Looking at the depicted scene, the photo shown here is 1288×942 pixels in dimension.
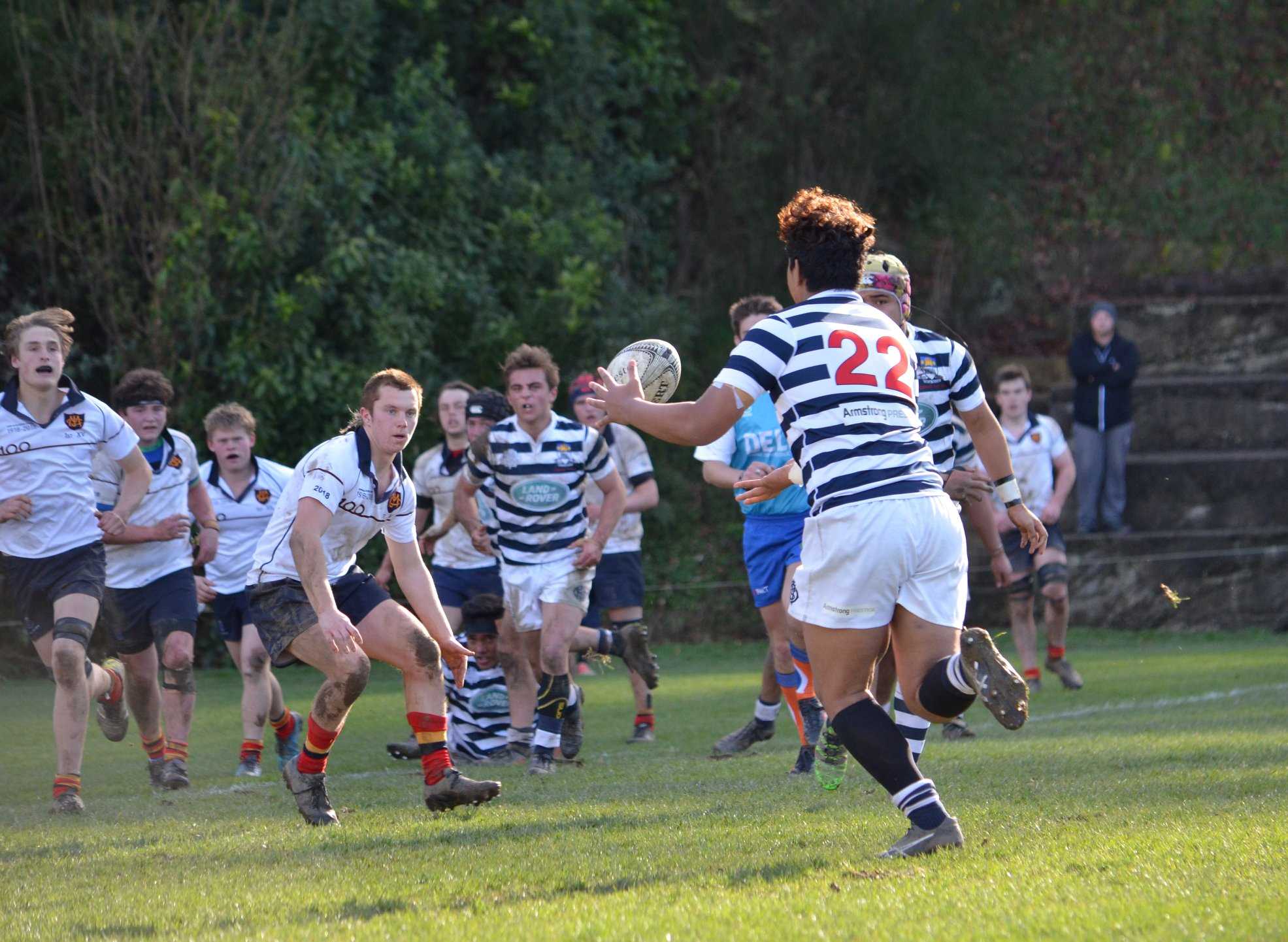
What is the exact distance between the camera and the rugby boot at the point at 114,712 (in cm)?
851

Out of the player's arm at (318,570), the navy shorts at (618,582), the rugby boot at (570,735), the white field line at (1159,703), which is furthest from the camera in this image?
the navy shorts at (618,582)

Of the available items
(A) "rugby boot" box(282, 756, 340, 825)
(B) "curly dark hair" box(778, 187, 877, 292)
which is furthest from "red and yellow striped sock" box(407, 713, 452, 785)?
(B) "curly dark hair" box(778, 187, 877, 292)

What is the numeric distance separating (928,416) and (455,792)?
8.82 feet

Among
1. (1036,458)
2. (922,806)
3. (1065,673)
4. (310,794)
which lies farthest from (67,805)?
(1036,458)

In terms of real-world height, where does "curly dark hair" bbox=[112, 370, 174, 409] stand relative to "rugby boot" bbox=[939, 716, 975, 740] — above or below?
above

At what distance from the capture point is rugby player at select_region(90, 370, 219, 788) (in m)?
8.63

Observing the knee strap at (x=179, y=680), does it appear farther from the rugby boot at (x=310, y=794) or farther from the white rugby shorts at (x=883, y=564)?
the white rugby shorts at (x=883, y=564)

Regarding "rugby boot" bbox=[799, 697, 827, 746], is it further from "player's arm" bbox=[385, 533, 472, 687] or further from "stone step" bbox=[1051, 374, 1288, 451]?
"stone step" bbox=[1051, 374, 1288, 451]

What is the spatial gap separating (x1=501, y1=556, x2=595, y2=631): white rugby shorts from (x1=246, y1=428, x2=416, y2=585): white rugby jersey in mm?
2249

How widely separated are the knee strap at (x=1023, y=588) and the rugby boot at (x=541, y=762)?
4.76 meters

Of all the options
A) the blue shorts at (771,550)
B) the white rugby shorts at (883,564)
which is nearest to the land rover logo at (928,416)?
the blue shorts at (771,550)

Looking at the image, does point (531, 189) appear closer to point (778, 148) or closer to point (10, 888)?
point (778, 148)

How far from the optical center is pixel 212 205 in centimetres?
1545

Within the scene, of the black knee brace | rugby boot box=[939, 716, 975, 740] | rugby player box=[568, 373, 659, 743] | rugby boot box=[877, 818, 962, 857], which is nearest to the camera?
rugby boot box=[877, 818, 962, 857]
